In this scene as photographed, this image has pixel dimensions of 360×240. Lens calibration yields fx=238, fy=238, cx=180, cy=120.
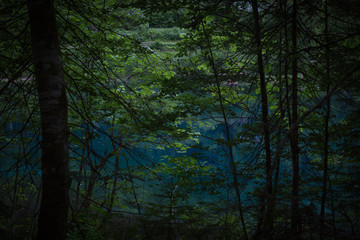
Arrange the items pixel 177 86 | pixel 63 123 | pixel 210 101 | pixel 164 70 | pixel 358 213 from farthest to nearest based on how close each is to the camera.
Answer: pixel 164 70, pixel 210 101, pixel 177 86, pixel 63 123, pixel 358 213

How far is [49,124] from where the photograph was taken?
68.4 inches

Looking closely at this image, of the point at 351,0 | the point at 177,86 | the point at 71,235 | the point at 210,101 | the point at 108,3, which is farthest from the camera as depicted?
the point at 108,3

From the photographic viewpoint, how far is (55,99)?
176 centimetres

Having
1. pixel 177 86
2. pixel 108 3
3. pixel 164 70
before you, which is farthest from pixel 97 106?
pixel 177 86

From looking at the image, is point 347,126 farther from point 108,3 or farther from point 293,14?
point 108,3

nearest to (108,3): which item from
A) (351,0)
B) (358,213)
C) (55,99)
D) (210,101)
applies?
(210,101)

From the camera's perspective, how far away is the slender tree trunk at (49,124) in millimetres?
1714

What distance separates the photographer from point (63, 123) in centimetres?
180

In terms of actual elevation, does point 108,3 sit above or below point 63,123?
above

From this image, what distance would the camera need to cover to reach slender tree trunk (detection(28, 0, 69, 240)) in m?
1.71

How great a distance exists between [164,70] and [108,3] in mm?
1507

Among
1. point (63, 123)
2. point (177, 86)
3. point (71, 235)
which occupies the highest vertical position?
point (177, 86)

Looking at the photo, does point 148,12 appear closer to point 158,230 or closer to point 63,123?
point 63,123

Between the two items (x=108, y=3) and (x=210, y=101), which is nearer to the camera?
(x=210, y=101)
